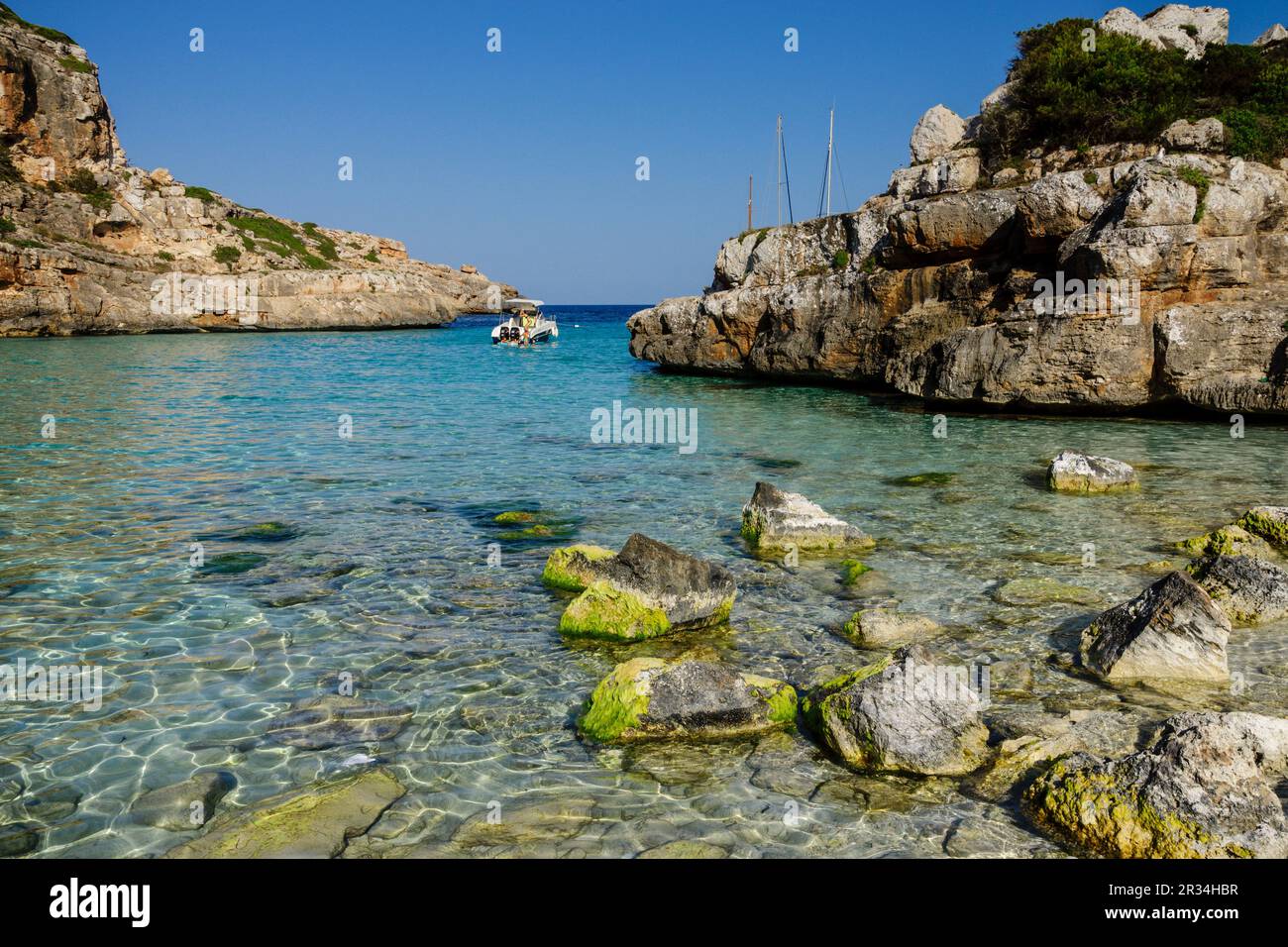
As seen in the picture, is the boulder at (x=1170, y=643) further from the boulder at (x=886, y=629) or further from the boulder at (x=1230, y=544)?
the boulder at (x=1230, y=544)

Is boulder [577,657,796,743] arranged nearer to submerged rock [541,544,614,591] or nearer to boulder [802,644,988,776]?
boulder [802,644,988,776]

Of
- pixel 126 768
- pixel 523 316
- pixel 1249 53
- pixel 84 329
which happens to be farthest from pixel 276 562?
pixel 84 329

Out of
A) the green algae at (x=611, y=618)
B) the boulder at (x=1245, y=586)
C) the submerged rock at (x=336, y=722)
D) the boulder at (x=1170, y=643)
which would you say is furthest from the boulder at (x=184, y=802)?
the boulder at (x=1245, y=586)

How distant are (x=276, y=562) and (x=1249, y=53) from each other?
37.8 metres

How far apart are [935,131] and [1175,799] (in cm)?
4107

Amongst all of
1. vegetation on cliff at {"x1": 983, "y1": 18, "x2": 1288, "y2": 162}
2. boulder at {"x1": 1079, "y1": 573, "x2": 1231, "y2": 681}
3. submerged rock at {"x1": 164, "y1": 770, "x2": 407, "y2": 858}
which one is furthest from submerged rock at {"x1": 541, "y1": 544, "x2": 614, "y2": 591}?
vegetation on cliff at {"x1": 983, "y1": 18, "x2": 1288, "y2": 162}

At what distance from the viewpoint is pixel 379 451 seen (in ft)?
65.3

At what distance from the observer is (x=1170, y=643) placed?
299 inches

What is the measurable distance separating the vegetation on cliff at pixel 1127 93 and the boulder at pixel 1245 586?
23586 mm

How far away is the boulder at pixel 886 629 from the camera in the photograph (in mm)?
8555

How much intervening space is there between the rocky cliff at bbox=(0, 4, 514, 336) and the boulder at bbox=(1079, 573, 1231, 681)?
249 feet

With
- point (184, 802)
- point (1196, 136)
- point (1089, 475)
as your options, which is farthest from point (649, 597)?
point (1196, 136)

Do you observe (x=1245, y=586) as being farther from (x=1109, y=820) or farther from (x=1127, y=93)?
(x=1127, y=93)
